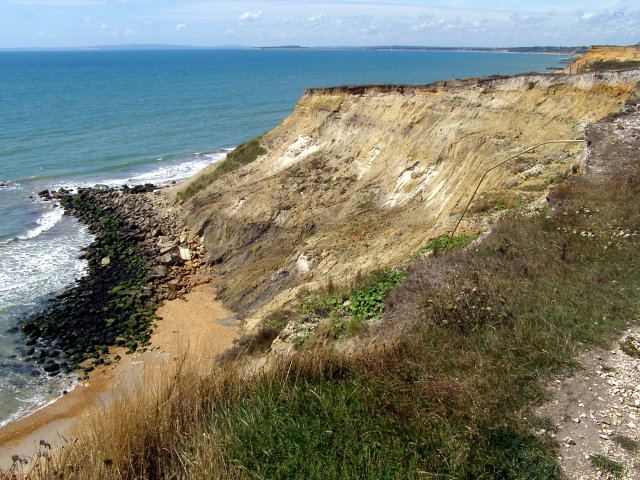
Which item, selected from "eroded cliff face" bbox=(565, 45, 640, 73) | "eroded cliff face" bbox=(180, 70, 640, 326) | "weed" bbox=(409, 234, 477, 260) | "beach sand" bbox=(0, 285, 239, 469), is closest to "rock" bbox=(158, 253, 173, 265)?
"eroded cliff face" bbox=(180, 70, 640, 326)

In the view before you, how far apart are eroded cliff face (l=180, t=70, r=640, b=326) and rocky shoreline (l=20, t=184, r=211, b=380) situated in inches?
82.3

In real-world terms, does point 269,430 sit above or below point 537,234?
below

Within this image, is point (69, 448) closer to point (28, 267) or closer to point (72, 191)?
point (28, 267)

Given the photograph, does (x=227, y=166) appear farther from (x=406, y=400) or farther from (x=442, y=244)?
(x=406, y=400)

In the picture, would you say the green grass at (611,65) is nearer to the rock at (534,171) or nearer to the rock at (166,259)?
the rock at (534,171)

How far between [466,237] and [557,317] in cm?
611

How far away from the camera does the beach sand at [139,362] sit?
565 inches

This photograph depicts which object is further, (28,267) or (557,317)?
(28,267)

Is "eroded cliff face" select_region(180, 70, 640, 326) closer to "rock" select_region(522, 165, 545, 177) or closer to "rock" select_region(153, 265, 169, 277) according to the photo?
"rock" select_region(522, 165, 545, 177)

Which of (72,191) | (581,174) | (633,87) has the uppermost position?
(633,87)

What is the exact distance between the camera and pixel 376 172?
Answer: 25.6 meters

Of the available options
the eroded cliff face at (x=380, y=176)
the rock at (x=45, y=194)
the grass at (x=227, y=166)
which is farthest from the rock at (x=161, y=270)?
the rock at (x=45, y=194)

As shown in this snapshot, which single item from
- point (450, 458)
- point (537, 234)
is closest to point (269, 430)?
point (450, 458)

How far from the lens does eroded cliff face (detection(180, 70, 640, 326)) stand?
19.0m
